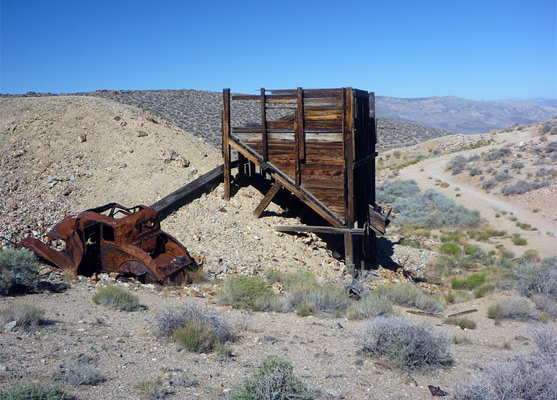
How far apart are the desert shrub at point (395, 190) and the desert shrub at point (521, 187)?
15.3 ft

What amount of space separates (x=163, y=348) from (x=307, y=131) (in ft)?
21.2

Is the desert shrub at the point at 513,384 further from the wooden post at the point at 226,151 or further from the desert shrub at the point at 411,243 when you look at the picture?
the desert shrub at the point at 411,243

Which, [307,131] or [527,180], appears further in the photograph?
[527,180]

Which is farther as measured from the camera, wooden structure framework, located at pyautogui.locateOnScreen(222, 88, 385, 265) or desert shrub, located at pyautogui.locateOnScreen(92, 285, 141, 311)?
wooden structure framework, located at pyautogui.locateOnScreen(222, 88, 385, 265)

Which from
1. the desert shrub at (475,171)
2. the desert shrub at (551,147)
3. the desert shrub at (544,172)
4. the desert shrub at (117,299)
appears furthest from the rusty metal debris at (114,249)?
the desert shrub at (551,147)

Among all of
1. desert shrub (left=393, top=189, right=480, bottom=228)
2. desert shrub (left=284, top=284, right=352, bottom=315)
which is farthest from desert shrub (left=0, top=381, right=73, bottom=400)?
desert shrub (left=393, top=189, right=480, bottom=228)

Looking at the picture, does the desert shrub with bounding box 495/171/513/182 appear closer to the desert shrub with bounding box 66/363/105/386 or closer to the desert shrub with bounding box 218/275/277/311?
the desert shrub with bounding box 218/275/277/311

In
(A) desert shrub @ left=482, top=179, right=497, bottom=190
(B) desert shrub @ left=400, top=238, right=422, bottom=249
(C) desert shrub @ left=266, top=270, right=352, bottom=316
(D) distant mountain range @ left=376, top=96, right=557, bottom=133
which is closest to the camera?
(C) desert shrub @ left=266, top=270, right=352, bottom=316

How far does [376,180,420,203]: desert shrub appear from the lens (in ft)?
85.4

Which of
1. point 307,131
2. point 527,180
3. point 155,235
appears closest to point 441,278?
point 307,131

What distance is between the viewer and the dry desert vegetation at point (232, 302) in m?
4.63

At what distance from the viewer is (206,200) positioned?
37.6ft

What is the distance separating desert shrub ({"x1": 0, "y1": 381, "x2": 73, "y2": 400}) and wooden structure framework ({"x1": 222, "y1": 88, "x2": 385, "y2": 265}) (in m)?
7.58

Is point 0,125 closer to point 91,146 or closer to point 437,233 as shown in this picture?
point 91,146
